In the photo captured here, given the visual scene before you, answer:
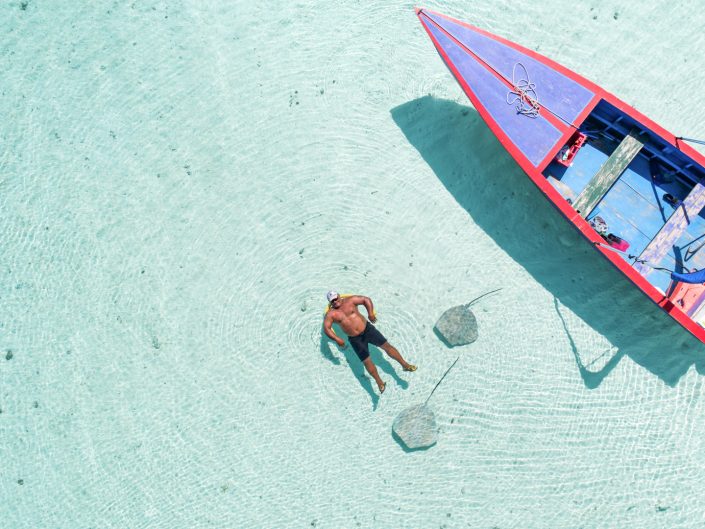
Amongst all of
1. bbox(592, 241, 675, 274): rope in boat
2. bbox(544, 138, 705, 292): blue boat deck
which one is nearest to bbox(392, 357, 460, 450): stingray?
bbox(592, 241, 675, 274): rope in boat

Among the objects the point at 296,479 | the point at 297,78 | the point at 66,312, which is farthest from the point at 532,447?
the point at 66,312

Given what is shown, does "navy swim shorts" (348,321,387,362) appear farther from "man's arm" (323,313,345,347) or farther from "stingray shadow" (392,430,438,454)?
"stingray shadow" (392,430,438,454)

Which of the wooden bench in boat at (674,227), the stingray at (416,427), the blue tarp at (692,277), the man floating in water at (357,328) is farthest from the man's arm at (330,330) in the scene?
the blue tarp at (692,277)

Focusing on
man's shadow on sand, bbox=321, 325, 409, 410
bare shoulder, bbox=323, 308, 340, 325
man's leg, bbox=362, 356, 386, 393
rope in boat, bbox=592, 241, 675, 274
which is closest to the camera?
rope in boat, bbox=592, 241, 675, 274

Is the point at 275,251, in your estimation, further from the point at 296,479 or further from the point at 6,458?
the point at 6,458

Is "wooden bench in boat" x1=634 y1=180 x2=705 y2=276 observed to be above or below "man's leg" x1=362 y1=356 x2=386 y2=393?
above

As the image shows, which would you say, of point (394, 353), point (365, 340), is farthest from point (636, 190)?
point (365, 340)
